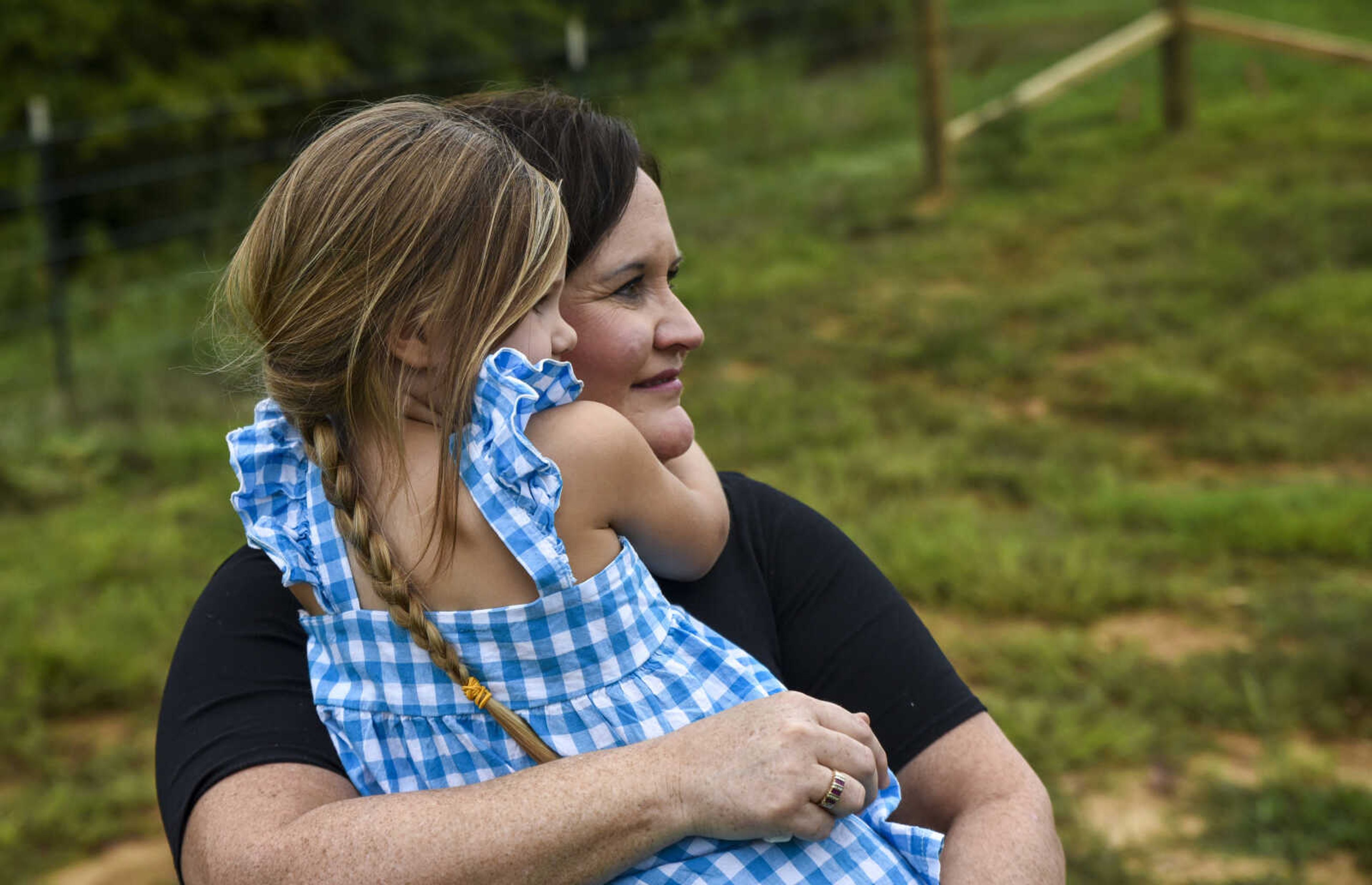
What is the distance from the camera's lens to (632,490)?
1.41m

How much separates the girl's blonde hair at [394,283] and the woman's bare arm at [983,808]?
48cm

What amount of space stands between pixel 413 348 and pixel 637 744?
465 mm

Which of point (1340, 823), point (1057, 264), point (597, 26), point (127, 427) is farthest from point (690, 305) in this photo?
point (597, 26)

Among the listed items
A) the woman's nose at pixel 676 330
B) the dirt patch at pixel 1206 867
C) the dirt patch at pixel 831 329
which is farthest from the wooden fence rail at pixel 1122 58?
the woman's nose at pixel 676 330

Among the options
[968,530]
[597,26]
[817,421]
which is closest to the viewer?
[968,530]

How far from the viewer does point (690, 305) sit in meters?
7.36

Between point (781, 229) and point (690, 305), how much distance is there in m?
1.47

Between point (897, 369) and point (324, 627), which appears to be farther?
point (897, 369)

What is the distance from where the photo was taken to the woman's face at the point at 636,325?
161cm

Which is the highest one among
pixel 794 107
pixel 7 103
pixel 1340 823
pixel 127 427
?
pixel 7 103

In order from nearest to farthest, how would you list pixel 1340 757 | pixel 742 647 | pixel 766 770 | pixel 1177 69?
1. pixel 766 770
2. pixel 742 647
3. pixel 1340 757
4. pixel 1177 69

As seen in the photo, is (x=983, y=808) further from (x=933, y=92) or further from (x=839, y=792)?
(x=933, y=92)

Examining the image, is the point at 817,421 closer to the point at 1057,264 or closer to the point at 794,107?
the point at 1057,264

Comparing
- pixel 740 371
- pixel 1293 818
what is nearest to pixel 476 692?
pixel 1293 818
